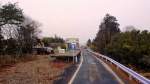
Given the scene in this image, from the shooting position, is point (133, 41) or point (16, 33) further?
point (16, 33)

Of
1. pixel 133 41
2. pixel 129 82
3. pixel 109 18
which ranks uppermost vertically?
pixel 109 18

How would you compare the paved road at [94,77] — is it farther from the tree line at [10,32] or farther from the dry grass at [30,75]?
the tree line at [10,32]

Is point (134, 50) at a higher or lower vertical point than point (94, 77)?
higher

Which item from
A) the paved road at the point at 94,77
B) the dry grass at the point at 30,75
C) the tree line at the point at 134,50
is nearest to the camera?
the paved road at the point at 94,77

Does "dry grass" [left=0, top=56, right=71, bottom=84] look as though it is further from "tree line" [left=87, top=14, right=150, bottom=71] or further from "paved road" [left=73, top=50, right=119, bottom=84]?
"tree line" [left=87, top=14, right=150, bottom=71]

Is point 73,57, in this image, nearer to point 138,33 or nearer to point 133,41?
point 133,41

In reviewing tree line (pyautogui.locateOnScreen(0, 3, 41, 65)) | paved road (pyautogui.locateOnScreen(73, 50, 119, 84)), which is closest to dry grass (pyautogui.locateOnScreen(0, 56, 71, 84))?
paved road (pyautogui.locateOnScreen(73, 50, 119, 84))

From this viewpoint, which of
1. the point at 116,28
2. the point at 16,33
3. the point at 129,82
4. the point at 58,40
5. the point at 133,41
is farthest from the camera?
the point at 58,40

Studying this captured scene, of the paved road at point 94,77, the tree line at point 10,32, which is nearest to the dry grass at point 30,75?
the paved road at point 94,77

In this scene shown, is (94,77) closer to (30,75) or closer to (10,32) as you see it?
(30,75)

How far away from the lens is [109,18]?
10238cm

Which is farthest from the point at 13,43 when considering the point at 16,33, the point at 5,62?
the point at 5,62

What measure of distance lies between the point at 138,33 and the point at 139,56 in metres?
9.99

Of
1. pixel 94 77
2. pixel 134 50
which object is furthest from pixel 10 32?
pixel 94 77
